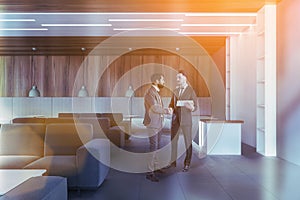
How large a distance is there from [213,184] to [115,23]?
4.90 metres

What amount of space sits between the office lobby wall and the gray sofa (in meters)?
3.31

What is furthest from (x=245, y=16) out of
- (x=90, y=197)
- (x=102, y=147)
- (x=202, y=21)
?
(x=90, y=197)

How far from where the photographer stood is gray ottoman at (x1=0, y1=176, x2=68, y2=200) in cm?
181

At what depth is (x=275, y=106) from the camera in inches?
247

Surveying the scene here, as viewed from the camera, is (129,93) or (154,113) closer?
(154,113)

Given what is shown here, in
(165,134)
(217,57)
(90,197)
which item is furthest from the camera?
(217,57)

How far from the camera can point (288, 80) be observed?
574 centimetres

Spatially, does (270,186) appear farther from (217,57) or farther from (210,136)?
(217,57)

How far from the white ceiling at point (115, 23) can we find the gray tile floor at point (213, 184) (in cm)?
342

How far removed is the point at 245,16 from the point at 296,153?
3.37 m

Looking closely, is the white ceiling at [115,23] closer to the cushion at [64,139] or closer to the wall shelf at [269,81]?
the wall shelf at [269,81]

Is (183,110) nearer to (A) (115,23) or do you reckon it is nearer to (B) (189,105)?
(B) (189,105)

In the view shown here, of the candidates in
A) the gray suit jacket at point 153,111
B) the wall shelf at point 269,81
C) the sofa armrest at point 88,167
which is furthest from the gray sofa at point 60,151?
the wall shelf at point 269,81

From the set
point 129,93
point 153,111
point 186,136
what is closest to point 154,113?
point 153,111
